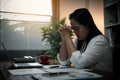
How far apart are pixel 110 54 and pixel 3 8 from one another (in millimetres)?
2107

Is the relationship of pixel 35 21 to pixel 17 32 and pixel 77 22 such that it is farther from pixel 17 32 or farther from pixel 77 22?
pixel 77 22

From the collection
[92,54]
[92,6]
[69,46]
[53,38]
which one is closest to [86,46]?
[69,46]

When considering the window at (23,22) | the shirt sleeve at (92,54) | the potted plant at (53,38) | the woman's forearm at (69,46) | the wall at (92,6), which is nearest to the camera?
the shirt sleeve at (92,54)

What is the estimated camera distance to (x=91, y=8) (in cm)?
363

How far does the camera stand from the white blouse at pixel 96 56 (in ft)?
5.33

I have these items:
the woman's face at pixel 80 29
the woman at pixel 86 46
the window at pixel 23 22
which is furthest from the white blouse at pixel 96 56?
the window at pixel 23 22

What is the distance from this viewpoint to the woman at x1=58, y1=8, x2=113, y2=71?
1.65 metres

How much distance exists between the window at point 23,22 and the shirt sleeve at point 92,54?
1.78 m

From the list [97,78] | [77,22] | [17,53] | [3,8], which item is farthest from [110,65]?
[3,8]

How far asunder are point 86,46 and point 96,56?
A: 263mm

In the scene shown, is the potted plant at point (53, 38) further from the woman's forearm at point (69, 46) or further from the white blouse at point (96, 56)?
the white blouse at point (96, 56)

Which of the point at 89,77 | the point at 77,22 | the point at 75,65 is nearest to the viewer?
the point at 89,77

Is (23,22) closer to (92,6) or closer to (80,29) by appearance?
(92,6)

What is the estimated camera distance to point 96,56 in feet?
5.40
